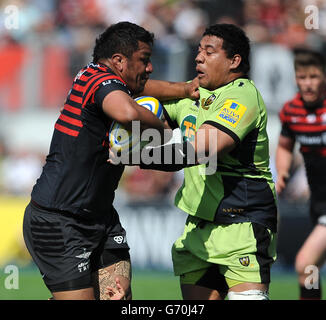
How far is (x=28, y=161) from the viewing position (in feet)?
40.0

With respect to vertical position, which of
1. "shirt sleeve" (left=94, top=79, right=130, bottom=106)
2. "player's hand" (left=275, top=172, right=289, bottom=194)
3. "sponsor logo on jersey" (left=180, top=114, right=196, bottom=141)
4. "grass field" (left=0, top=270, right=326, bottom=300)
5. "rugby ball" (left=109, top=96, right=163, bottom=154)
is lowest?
"grass field" (left=0, top=270, right=326, bottom=300)

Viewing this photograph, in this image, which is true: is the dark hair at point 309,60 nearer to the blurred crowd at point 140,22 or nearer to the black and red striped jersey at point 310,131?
the black and red striped jersey at point 310,131

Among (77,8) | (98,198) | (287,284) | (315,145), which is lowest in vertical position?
(287,284)

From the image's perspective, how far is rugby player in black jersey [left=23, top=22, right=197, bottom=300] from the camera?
4.25 m

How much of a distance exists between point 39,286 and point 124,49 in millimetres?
5465

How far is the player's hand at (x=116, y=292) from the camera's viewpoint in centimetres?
445

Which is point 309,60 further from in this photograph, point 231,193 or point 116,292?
point 116,292

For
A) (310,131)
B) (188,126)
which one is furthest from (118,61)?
(310,131)

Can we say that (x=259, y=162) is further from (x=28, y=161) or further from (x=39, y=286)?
(x=28, y=161)

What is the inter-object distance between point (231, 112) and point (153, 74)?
6.93 metres

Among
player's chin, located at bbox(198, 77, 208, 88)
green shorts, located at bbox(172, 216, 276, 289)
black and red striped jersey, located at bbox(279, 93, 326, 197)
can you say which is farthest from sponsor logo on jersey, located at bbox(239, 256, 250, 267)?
black and red striped jersey, located at bbox(279, 93, 326, 197)

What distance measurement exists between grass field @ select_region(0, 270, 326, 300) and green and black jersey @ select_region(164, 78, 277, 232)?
3418 millimetres

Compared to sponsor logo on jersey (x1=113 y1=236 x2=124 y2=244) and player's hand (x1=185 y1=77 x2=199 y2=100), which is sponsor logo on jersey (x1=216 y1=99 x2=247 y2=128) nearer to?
player's hand (x1=185 y1=77 x2=199 y2=100)
